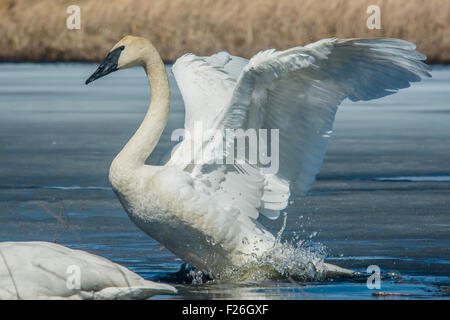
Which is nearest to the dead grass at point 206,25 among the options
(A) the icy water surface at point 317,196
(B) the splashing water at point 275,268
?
(A) the icy water surface at point 317,196

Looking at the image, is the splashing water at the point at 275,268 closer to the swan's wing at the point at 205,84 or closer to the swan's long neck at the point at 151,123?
the swan's long neck at the point at 151,123

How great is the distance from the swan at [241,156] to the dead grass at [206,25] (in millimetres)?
13900

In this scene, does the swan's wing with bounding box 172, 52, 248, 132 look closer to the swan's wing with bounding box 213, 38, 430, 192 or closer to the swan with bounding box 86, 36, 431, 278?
the swan with bounding box 86, 36, 431, 278

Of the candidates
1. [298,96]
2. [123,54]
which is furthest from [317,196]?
[123,54]

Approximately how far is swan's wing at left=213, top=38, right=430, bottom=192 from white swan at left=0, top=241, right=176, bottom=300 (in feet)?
4.91

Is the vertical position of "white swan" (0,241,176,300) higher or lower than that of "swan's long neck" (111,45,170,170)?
lower

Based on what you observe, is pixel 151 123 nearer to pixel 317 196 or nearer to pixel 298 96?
pixel 298 96

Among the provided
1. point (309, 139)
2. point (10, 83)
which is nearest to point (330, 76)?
point (309, 139)

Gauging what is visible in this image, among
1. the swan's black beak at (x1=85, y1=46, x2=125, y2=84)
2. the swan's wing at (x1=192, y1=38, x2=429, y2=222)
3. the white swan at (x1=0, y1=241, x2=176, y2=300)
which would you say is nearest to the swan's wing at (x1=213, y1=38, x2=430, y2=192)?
the swan's wing at (x1=192, y1=38, x2=429, y2=222)

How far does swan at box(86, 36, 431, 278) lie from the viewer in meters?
6.35

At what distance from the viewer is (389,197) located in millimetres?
9117

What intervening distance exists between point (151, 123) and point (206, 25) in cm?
1615

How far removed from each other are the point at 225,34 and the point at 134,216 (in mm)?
16406

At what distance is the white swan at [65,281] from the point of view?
5348 millimetres
